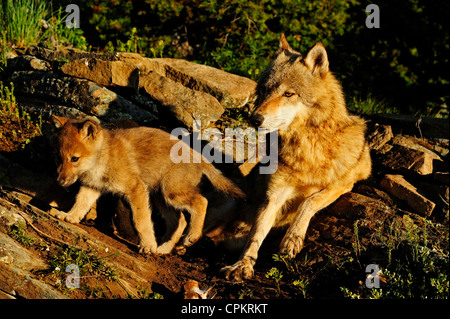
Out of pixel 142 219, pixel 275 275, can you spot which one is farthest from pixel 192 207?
pixel 275 275

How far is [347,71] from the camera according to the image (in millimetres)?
8469

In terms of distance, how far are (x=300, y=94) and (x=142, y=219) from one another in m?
2.17

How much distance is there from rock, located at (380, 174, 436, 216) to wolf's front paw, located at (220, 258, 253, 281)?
1.97 m

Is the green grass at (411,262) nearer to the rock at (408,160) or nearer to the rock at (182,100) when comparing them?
the rock at (408,160)

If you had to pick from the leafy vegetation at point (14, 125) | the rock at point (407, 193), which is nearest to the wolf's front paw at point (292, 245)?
the rock at point (407, 193)

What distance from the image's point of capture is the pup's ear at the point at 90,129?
439cm

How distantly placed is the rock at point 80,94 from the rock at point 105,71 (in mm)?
120

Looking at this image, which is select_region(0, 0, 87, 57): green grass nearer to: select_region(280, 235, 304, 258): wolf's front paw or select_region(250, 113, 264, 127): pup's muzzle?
select_region(250, 113, 264, 127): pup's muzzle

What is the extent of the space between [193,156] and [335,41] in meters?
5.01

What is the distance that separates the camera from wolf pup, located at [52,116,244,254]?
4438 millimetres

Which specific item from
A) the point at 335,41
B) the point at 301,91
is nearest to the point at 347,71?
the point at 335,41

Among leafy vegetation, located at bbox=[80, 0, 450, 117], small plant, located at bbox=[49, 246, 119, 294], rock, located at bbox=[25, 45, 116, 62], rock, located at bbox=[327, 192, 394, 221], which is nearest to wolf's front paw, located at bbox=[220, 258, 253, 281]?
small plant, located at bbox=[49, 246, 119, 294]

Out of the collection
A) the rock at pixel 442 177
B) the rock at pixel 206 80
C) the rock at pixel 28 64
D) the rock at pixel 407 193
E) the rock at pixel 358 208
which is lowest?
the rock at pixel 358 208
